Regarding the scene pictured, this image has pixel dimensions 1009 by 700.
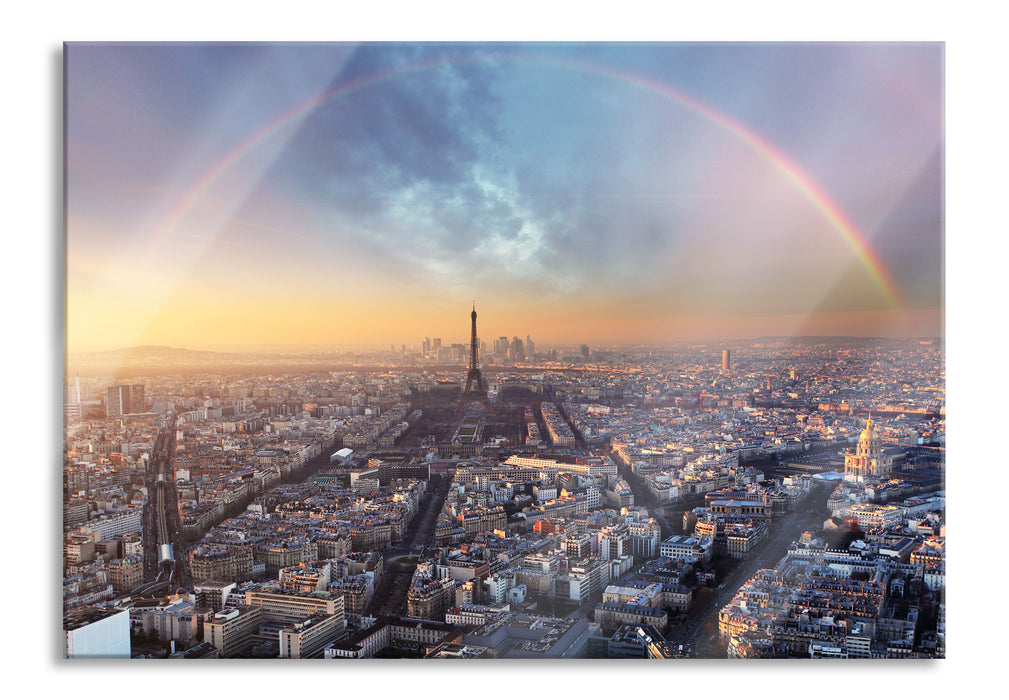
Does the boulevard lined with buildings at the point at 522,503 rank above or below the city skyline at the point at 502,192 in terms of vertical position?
below

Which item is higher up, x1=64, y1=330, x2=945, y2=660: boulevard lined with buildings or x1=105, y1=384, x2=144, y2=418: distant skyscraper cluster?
x1=105, y1=384, x2=144, y2=418: distant skyscraper cluster

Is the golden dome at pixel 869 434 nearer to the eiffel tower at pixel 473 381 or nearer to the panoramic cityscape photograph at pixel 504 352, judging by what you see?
the panoramic cityscape photograph at pixel 504 352

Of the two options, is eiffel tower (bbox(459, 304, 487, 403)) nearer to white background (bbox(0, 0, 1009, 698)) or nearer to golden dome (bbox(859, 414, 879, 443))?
white background (bbox(0, 0, 1009, 698))

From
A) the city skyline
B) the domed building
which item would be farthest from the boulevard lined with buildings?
the city skyline

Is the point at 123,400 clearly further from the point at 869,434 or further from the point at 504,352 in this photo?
the point at 869,434
